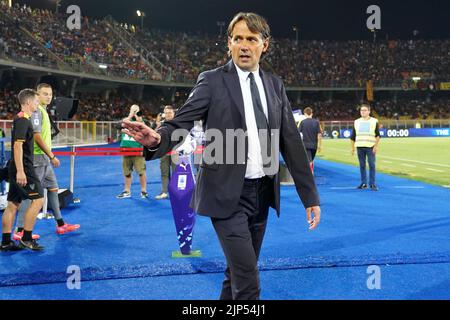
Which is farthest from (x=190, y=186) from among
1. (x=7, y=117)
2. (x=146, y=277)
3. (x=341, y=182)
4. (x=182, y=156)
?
(x=7, y=117)

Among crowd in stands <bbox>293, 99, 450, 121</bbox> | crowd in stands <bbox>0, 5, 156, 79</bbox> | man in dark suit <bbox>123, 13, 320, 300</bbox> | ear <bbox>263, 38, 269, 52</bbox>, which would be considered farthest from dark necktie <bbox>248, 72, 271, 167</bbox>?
crowd in stands <bbox>293, 99, 450, 121</bbox>

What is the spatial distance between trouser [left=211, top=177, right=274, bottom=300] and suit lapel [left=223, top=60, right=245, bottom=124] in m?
0.45

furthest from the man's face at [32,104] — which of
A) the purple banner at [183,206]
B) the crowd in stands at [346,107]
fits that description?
the crowd in stands at [346,107]

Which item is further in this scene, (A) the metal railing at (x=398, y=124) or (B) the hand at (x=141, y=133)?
(A) the metal railing at (x=398, y=124)

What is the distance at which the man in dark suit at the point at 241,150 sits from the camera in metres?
2.41

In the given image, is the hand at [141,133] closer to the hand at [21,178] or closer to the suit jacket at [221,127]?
the suit jacket at [221,127]

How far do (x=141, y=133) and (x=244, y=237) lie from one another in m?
0.84

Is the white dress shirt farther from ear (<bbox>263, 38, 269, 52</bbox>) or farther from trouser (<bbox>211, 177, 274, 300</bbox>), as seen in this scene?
ear (<bbox>263, 38, 269, 52</bbox>)

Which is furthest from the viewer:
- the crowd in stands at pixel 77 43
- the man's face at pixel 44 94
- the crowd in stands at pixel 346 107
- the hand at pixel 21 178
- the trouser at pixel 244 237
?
the crowd in stands at pixel 346 107

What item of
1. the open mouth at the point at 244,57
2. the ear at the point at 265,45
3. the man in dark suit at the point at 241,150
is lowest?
the man in dark suit at the point at 241,150

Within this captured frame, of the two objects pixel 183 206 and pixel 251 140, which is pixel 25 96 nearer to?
pixel 183 206

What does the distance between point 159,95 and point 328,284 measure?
49.0 m

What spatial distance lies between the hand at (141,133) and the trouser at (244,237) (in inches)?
24.7

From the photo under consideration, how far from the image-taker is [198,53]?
57.3 metres
